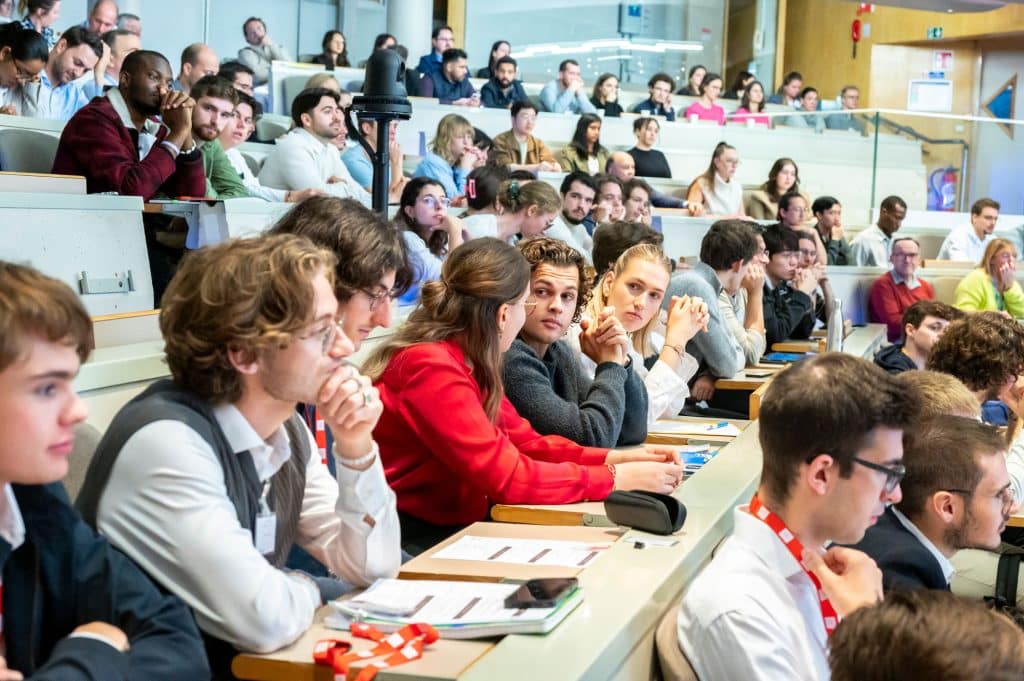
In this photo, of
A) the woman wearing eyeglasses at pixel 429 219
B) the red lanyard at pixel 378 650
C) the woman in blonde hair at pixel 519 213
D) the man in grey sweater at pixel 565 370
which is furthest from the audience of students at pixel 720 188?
the red lanyard at pixel 378 650

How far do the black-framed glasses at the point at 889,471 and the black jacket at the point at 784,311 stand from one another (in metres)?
4.59

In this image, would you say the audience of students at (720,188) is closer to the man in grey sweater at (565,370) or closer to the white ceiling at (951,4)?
the white ceiling at (951,4)

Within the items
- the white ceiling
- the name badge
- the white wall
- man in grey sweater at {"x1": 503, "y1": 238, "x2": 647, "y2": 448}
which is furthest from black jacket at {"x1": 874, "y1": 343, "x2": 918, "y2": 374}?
the white ceiling

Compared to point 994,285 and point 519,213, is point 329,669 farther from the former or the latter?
point 994,285

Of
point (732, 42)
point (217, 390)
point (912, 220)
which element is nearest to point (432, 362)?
point (217, 390)

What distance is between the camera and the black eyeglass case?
2.14m

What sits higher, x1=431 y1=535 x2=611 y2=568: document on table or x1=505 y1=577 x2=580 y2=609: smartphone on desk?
x1=505 y1=577 x2=580 y2=609: smartphone on desk

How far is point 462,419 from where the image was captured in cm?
258

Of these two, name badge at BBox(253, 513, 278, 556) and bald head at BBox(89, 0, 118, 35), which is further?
bald head at BBox(89, 0, 118, 35)

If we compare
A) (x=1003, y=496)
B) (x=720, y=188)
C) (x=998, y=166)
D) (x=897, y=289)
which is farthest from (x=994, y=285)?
(x=1003, y=496)

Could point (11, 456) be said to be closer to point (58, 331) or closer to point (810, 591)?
point (58, 331)

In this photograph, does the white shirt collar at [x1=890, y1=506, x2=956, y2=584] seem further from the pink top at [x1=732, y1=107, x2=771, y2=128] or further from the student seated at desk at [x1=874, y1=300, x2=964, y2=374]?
the pink top at [x1=732, y1=107, x2=771, y2=128]

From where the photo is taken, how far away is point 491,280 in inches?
108

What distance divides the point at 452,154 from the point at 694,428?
4461 millimetres
